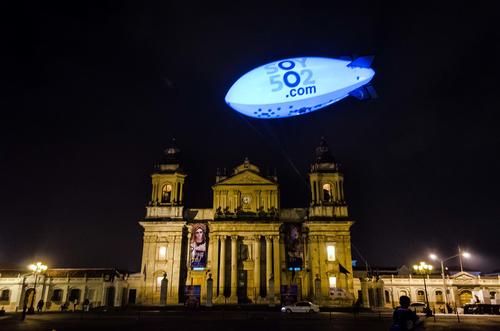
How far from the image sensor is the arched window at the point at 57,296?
52969mm

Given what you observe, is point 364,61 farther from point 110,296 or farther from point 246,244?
point 110,296

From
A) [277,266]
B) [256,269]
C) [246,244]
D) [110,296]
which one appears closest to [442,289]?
[277,266]

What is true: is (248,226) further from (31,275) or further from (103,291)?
(31,275)

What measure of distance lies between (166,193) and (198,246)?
30.3ft

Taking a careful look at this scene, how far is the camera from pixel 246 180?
53062 millimetres

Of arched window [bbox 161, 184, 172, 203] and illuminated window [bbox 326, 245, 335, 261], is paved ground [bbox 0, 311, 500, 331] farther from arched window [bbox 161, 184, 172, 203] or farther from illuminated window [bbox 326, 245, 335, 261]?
arched window [bbox 161, 184, 172, 203]

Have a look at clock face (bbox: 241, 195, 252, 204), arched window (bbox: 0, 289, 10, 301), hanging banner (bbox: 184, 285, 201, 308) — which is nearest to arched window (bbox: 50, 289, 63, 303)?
arched window (bbox: 0, 289, 10, 301)

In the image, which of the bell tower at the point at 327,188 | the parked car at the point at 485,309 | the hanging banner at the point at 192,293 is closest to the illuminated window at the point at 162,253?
the hanging banner at the point at 192,293

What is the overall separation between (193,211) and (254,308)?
17624 millimetres

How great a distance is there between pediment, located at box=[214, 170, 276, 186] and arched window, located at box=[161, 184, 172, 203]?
281 inches

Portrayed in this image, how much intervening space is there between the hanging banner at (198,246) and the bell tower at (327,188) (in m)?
15.1

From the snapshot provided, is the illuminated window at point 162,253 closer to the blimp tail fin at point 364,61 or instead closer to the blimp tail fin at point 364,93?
the blimp tail fin at point 364,93

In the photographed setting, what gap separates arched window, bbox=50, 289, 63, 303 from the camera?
174 ft

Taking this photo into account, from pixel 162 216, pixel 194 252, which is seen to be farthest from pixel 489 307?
pixel 162 216
